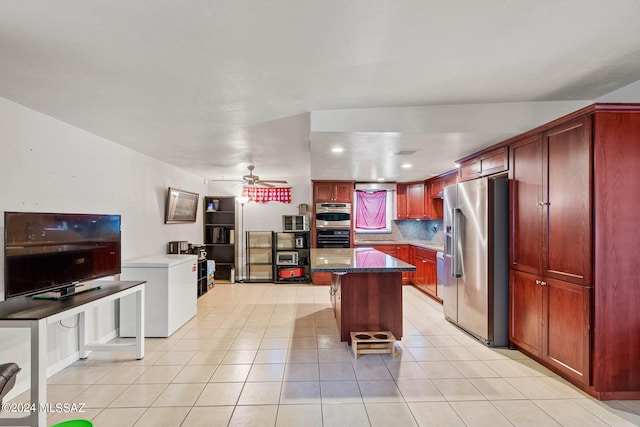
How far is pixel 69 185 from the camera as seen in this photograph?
3039mm

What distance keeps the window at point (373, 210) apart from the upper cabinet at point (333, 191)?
510mm

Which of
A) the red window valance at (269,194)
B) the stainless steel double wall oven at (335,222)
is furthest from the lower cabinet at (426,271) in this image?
the red window valance at (269,194)

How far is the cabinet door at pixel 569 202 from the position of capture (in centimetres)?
238

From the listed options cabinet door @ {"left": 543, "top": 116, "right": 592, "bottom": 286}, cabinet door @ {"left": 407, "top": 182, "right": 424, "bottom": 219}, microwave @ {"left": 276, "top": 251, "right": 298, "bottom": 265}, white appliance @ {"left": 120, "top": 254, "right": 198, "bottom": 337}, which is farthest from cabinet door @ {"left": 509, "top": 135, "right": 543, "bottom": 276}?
Answer: microwave @ {"left": 276, "top": 251, "right": 298, "bottom": 265}

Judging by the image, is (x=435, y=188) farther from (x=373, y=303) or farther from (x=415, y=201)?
(x=373, y=303)

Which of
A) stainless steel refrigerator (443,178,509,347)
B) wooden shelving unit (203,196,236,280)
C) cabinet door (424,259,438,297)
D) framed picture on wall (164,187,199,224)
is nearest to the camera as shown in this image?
stainless steel refrigerator (443,178,509,347)

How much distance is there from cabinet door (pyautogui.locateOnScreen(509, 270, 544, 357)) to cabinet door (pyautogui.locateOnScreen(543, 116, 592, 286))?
26 centimetres

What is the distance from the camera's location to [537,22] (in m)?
1.59

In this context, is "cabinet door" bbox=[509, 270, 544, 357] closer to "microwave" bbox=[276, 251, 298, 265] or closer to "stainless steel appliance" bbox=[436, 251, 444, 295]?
"stainless steel appliance" bbox=[436, 251, 444, 295]

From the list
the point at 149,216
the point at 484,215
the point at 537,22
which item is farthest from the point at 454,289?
the point at 149,216

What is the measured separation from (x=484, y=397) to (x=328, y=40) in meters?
2.83

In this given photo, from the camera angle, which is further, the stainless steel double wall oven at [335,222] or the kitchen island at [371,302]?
the stainless steel double wall oven at [335,222]

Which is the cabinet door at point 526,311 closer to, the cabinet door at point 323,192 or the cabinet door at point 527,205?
the cabinet door at point 527,205

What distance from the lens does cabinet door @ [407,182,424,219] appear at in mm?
6582
